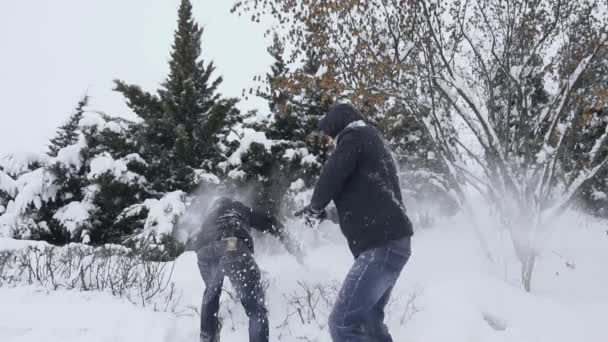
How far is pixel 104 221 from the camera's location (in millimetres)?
12242

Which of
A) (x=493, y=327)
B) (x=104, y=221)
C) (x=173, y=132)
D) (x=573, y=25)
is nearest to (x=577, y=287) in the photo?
(x=493, y=327)

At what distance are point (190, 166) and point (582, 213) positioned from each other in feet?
45.8

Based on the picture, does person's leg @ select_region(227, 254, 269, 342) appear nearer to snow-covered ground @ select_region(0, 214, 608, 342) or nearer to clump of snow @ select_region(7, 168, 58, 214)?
snow-covered ground @ select_region(0, 214, 608, 342)

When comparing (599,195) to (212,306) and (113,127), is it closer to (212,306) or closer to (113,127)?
(113,127)

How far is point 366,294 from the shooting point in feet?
8.34

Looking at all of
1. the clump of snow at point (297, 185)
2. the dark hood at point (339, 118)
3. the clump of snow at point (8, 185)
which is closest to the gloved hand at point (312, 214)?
the dark hood at point (339, 118)

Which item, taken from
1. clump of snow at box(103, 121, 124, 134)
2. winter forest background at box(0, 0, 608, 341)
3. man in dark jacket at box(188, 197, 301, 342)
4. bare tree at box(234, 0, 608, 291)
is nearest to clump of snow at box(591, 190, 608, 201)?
winter forest background at box(0, 0, 608, 341)

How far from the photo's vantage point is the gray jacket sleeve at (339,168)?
8.83 feet

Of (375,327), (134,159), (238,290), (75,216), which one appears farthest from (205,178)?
(375,327)

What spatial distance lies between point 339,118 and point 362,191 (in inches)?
21.7

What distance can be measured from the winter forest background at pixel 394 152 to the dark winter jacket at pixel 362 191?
1626mm

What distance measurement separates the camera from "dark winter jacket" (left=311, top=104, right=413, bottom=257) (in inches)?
104

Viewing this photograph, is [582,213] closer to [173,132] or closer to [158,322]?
[173,132]

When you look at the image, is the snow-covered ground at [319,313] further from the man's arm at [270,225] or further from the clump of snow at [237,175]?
the clump of snow at [237,175]
